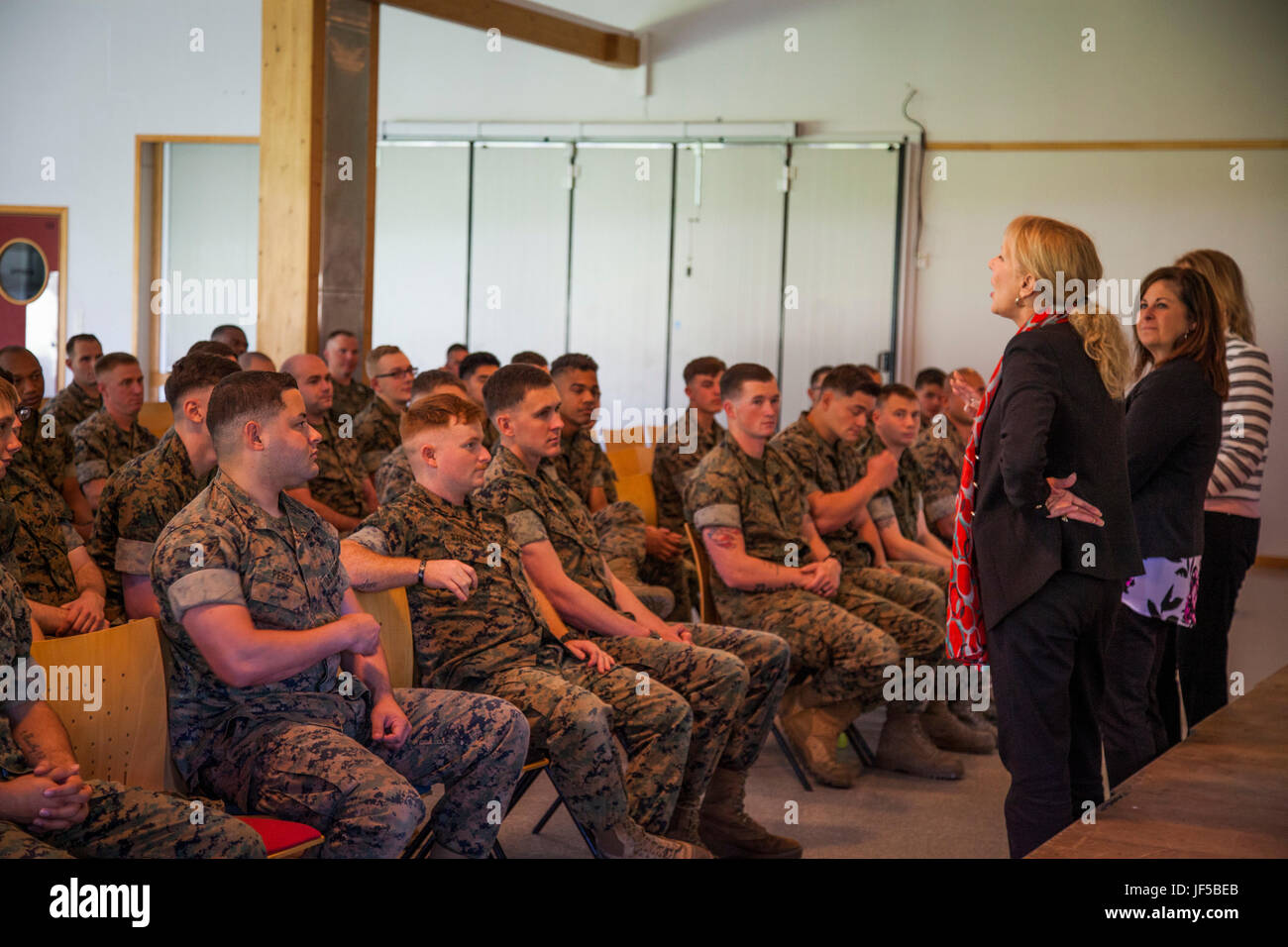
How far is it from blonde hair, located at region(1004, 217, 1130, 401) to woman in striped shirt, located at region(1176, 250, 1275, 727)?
1.21 metres

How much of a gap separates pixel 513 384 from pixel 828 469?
1672 millimetres

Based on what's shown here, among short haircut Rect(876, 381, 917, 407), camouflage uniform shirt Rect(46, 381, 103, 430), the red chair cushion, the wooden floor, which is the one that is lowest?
the wooden floor

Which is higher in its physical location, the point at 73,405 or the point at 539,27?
the point at 539,27

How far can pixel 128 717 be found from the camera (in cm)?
240

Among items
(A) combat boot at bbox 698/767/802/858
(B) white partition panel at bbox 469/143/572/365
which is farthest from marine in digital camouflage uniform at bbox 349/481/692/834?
(B) white partition panel at bbox 469/143/572/365

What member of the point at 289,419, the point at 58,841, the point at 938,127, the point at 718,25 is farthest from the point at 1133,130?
the point at 58,841

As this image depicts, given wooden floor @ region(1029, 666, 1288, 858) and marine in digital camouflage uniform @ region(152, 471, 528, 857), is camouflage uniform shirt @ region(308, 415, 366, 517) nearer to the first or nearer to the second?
marine in digital camouflage uniform @ region(152, 471, 528, 857)

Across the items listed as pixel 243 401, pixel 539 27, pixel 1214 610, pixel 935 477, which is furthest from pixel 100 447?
pixel 539 27

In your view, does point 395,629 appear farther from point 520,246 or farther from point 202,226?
point 202,226

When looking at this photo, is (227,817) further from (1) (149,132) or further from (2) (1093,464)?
(1) (149,132)

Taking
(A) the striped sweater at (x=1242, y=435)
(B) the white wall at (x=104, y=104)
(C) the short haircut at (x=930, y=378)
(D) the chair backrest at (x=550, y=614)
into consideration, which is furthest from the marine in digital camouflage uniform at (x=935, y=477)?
(B) the white wall at (x=104, y=104)

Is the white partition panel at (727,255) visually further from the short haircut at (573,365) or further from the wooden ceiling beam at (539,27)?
the short haircut at (573,365)

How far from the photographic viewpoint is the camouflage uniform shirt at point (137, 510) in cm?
326

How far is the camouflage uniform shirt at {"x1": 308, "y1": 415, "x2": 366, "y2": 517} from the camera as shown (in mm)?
5391
